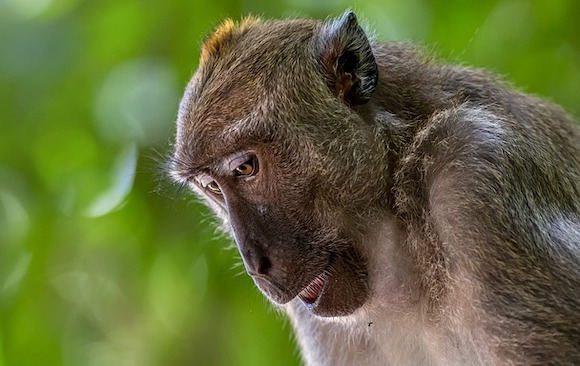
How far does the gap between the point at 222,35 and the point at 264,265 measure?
0.66 m

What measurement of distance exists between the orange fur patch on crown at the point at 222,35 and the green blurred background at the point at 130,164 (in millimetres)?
151

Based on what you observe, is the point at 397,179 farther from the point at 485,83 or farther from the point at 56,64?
the point at 56,64

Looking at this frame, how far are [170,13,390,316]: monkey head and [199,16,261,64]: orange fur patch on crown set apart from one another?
0.43 feet

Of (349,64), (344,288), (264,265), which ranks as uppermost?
(349,64)

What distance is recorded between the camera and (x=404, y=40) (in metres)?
2.66

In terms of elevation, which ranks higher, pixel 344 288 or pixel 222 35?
pixel 222 35

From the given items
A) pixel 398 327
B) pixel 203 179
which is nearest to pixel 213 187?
pixel 203 179

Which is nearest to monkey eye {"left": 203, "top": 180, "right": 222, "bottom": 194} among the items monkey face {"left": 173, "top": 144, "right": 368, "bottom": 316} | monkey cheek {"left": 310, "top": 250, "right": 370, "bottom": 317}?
monkey face {"left": 173, "top": 144, "right": 368, "bottom": 316}

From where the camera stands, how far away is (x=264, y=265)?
212 cm

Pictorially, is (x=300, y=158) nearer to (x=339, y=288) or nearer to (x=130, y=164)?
(x=339, y=288)

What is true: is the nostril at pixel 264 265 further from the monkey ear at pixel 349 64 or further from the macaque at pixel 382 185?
the monkey ear at pixel 349 64

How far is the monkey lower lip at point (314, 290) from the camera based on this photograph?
218 centimetres

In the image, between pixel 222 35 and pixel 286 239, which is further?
pixel 222 35

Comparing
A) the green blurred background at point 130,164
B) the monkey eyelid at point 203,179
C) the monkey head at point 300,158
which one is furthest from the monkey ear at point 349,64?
the green blurred background at point 130,164
